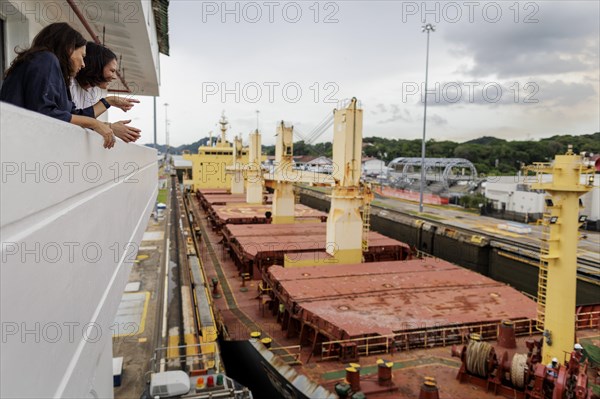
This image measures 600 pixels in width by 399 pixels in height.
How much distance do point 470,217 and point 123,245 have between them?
32052 millimetres

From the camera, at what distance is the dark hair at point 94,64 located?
2661 millimetres

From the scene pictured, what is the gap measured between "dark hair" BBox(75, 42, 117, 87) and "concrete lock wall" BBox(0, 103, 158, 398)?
0.63 meters

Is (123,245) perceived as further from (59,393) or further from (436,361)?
(436,361)

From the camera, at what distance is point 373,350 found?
7980 millimetres

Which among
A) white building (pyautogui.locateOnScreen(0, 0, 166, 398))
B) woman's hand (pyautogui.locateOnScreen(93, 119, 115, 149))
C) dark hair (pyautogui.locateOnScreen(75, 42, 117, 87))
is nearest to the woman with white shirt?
dark hair (pyautogui.locateOnScreen(75, 42, 117, 87))

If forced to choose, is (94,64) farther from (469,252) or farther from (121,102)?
(469,252)

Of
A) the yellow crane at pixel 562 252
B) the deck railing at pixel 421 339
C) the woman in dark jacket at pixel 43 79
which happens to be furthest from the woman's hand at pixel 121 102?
the yellow crane at pixel 562 252

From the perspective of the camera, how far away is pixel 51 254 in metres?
1.44

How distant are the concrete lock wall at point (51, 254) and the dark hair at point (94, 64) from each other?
2.06 ft

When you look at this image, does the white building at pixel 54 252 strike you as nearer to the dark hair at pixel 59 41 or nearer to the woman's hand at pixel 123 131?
the woman's hand at pixel 123 131

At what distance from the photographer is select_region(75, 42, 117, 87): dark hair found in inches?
105

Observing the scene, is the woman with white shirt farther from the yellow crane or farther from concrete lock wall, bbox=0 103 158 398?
the yellow crane

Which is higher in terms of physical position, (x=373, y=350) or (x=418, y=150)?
(x=418, y=150)

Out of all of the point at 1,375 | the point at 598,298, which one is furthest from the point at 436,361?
the point at 598,298
